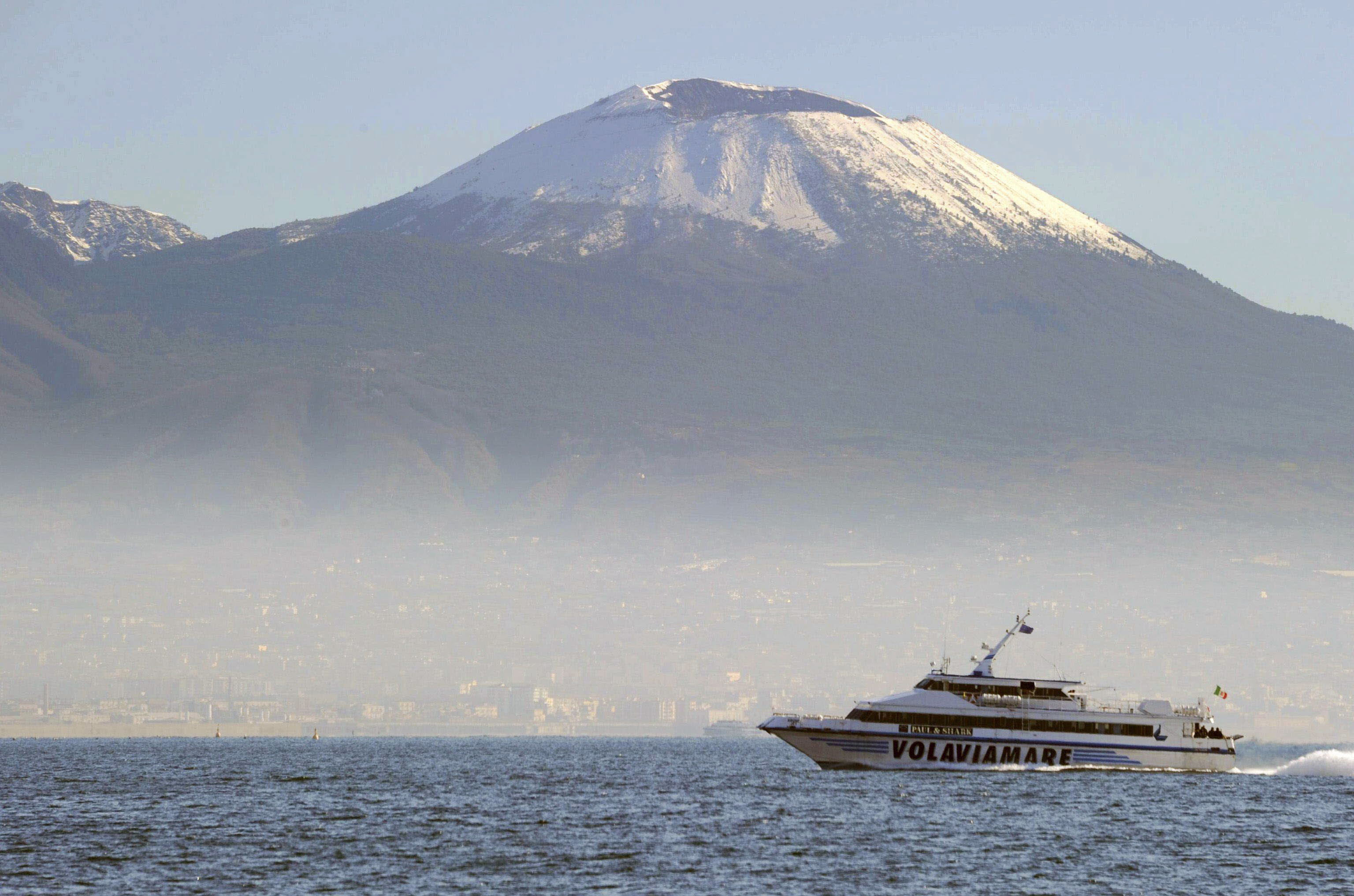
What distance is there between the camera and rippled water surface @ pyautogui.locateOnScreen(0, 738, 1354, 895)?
90.1 metres

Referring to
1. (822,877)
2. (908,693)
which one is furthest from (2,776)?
(822,877)

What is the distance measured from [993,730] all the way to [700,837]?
4697cm

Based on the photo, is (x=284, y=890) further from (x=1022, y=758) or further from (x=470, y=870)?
(x=1022, y=758)

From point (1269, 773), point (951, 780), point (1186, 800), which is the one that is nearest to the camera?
point (1186, 800)

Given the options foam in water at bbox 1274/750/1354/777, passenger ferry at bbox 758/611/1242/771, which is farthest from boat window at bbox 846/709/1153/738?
foam in water at bbox 1274/750/1354/777

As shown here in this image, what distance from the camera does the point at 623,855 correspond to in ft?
325

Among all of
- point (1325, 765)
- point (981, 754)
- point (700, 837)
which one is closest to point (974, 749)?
point (981, 754)

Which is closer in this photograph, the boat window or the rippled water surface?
the rippled water surface

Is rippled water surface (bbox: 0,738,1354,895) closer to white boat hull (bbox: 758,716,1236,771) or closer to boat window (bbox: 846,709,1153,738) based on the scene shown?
white boat hull (bbox: 758,716,1236,771)

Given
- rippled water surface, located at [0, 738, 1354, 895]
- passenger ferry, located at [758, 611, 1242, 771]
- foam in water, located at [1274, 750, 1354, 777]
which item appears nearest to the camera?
rippled water surface, located at [0, 738, 1354, 895]

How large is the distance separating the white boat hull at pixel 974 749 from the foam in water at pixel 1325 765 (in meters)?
38.0

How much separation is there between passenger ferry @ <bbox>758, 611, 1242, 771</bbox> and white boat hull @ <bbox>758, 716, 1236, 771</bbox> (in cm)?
7

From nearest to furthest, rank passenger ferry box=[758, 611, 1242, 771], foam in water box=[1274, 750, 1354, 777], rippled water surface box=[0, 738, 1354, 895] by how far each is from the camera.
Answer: rippled water surface box=[0, 738, 1354, 895]
passenger ferry box=[758, 611, 1242, 771]
foam in water box=[1274, 750, 1354, 777]

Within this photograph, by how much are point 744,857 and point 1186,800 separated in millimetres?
50634
